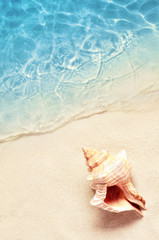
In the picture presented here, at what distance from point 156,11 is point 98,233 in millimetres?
2720

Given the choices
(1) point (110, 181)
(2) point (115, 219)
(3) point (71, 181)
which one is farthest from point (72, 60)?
(2) point (115, 219)

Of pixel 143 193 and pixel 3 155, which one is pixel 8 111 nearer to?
pixel 3 155

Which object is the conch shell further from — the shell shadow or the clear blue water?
the clear blue water

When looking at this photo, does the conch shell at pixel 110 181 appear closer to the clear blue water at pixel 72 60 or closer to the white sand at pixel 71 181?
the white sand at pixel 71 181

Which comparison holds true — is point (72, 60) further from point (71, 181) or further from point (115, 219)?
point (115, 219)

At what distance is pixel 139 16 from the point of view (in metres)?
3.58

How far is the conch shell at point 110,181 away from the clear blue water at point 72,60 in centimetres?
81

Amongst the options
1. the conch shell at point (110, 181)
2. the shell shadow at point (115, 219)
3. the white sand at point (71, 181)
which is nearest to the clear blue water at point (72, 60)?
the white sand at point (71, 181)

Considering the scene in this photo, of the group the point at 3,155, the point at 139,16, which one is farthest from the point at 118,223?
the point at 139,16

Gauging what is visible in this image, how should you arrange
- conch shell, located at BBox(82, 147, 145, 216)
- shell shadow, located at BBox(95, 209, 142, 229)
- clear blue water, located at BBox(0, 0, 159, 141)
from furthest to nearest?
1. clear blue water, located at BBox(0, 0, 159, 141)
2. shell shadow, located at BBox(95, 209, 142, 229)
3. conch shell, located at BBox(82, 147, 145, 216)

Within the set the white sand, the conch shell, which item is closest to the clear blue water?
the white sand

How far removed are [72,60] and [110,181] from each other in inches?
68.0

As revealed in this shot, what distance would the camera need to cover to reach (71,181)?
2.81 m

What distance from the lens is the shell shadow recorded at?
257 centimetres
